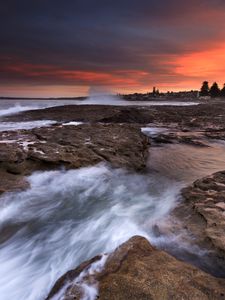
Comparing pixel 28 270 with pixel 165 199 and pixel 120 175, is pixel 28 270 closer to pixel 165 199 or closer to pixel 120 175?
pixel 165 199

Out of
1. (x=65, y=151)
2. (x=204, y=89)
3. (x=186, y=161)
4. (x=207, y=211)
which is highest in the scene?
(x=65, y=151)

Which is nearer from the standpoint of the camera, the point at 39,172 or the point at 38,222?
the point at 38,222

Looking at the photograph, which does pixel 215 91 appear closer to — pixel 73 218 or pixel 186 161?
pixel 186 161

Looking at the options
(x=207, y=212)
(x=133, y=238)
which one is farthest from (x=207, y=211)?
(x=133, y=238)

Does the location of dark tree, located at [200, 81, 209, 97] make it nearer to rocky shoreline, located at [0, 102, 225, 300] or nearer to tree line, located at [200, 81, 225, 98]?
tree line, located at [200, 81, 225, 98]

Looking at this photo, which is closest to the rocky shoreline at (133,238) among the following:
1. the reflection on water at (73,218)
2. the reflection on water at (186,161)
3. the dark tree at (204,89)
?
the reflection on water at (73,218)

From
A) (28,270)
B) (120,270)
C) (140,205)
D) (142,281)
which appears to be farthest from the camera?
(140,205)

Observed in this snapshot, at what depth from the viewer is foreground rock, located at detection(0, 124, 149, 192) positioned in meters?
6.48

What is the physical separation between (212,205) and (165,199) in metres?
1.37

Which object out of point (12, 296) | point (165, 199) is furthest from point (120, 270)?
point (165, 199)

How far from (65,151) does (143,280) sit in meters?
5.25

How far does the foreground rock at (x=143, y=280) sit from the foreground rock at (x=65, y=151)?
10.7 ft

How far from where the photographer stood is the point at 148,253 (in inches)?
130

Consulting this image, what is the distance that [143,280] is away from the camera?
2.77 metres
